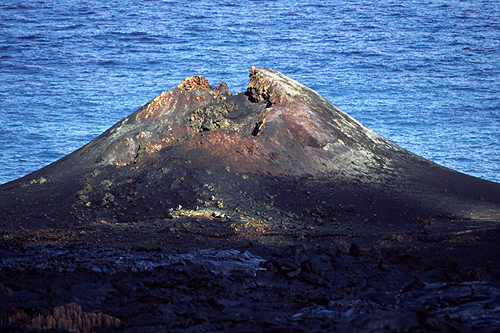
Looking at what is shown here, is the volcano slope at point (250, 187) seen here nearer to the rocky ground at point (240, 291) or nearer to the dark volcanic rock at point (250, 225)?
the dark volcanic rock at point (250, 225)

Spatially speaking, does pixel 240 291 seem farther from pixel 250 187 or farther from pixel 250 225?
pixel 250 187

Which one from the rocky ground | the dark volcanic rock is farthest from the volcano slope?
the rocky ground

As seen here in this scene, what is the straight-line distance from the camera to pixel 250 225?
345 inches

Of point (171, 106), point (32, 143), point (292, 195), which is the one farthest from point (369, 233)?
point (32, 143)

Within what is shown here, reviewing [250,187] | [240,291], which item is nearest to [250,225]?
[250,187]

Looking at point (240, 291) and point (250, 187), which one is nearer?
point (240, 291)

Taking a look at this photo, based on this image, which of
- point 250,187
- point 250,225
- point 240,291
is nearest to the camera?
point 240,291

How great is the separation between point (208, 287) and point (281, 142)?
624 cm

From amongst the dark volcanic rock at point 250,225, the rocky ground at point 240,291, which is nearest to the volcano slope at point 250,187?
the dark volcanic rock at point 250,225

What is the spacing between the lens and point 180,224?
8.57 metres

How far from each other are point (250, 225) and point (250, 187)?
4.81 ft

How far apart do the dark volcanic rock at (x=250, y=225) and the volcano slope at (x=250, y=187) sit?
43mm

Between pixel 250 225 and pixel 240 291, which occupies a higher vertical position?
pixel 250 225

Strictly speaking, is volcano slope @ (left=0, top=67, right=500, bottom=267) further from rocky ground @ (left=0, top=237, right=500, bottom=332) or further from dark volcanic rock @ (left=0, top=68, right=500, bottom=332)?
rocky ground @ (left=0, top=237, right=500, bottom=332)
